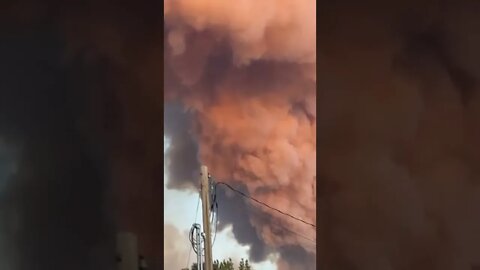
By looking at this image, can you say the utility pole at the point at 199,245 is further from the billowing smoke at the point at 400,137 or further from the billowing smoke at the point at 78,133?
the billowing smoke at the point at 400,137

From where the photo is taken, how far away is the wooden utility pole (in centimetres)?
138

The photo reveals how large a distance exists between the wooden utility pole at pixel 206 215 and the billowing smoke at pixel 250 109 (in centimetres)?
2

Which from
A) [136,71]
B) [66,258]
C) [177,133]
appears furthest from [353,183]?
[66,258]

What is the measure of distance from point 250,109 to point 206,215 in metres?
0.27

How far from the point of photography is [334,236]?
134 cm

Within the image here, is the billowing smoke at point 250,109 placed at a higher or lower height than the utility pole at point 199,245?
higher

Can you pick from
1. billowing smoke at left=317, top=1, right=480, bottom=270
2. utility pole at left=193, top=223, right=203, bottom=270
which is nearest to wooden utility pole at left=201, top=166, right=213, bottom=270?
utility pole at left=193, top=223, right=203, bottom=270

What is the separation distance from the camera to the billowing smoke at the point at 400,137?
4.26 feet

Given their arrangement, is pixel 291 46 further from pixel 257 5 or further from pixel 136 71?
pixel 136 71

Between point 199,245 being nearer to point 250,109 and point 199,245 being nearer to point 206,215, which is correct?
point 206,215

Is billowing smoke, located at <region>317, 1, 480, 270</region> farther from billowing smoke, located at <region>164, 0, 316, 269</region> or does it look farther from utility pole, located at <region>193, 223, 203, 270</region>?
utility pole, located at <region>193, 223, 203, 270</region>

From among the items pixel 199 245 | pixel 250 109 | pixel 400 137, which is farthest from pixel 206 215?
pixel 400 137

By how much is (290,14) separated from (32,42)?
586mm

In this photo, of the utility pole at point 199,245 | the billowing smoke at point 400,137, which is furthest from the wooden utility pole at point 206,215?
the billowing smoke at point 400,137
